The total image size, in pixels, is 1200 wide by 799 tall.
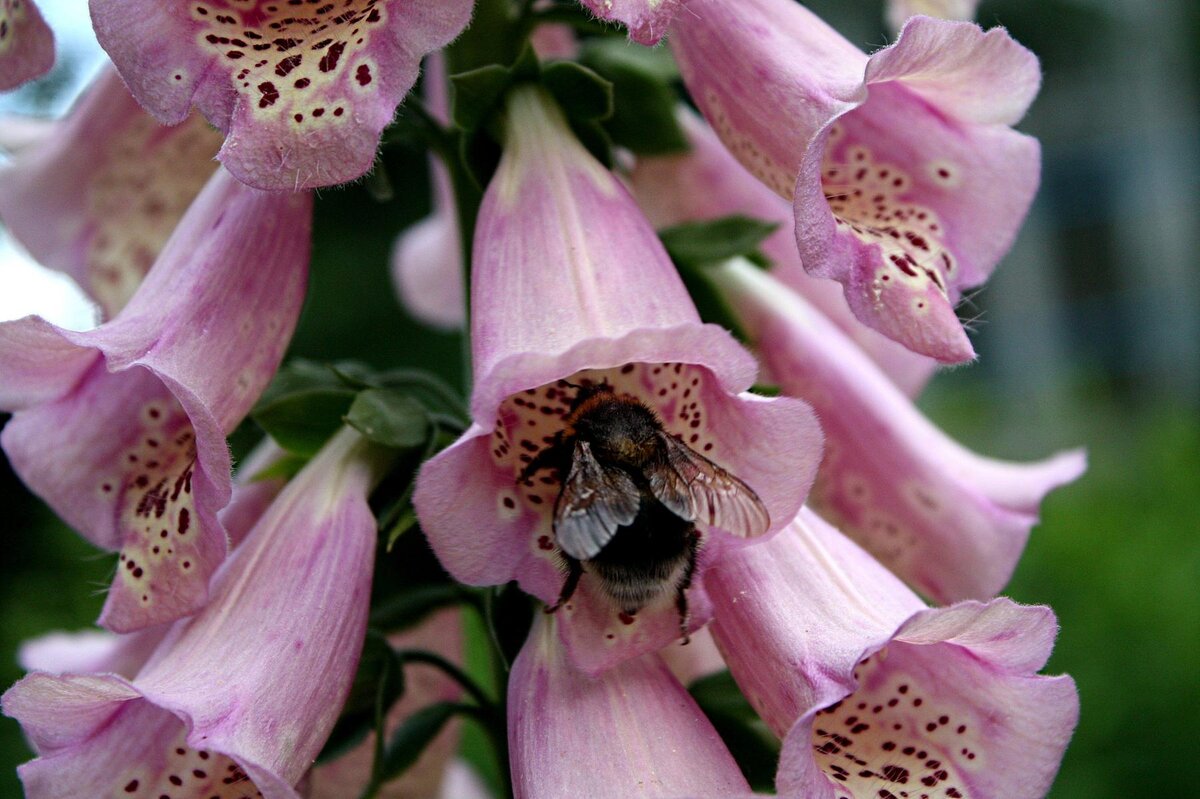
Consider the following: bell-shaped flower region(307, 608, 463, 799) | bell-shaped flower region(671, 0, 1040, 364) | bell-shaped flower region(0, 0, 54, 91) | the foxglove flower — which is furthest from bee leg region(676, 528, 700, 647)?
the foxglove flower

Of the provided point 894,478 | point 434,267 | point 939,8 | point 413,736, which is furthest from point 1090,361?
point 413,736

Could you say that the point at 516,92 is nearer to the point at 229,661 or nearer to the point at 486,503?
the point at 486,503

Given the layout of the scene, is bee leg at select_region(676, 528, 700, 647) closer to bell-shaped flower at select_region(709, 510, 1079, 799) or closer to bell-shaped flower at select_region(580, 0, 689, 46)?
bell-shaped flower at select_region(709, 510, 1079, 799)

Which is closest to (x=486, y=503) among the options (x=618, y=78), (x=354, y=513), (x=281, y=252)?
(x=354, y=513)

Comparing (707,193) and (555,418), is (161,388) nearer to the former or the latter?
(555,418)

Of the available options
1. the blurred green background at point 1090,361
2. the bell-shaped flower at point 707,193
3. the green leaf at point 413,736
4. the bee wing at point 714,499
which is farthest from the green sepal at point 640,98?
the green leaf at point 413,736

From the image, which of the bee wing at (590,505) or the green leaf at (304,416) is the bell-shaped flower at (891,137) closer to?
the bee wing at (590,505)
